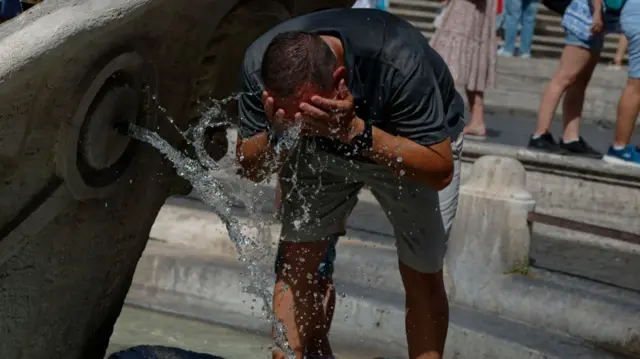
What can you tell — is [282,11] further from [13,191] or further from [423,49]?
[13,191]

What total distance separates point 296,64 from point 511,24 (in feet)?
32.5

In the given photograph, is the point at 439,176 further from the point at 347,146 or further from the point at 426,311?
the point at 426,311

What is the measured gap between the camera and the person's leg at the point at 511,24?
11.9 metres

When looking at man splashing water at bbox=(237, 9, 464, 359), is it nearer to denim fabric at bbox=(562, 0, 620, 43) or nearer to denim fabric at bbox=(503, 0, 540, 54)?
denim fabric at bbox=(562, 0, 620, 43)

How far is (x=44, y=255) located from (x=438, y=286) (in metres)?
1.17

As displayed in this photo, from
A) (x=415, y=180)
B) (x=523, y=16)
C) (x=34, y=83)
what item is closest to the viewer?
(x=34, y=83)

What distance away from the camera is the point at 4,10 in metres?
6.23

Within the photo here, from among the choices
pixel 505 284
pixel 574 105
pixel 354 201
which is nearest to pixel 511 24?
pixel 574 105

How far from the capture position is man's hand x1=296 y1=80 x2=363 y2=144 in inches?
97.7

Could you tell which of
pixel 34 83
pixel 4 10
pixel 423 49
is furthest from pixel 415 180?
pixel 4 10

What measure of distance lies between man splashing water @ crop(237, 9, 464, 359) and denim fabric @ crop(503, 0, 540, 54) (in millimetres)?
8773

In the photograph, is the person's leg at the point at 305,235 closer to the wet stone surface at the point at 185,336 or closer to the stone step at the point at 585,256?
the wet stone surface at the point at 185,336

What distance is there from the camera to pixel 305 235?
3.27 meters

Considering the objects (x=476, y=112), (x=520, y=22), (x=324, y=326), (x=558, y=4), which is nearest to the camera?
(x=324, y=326)
